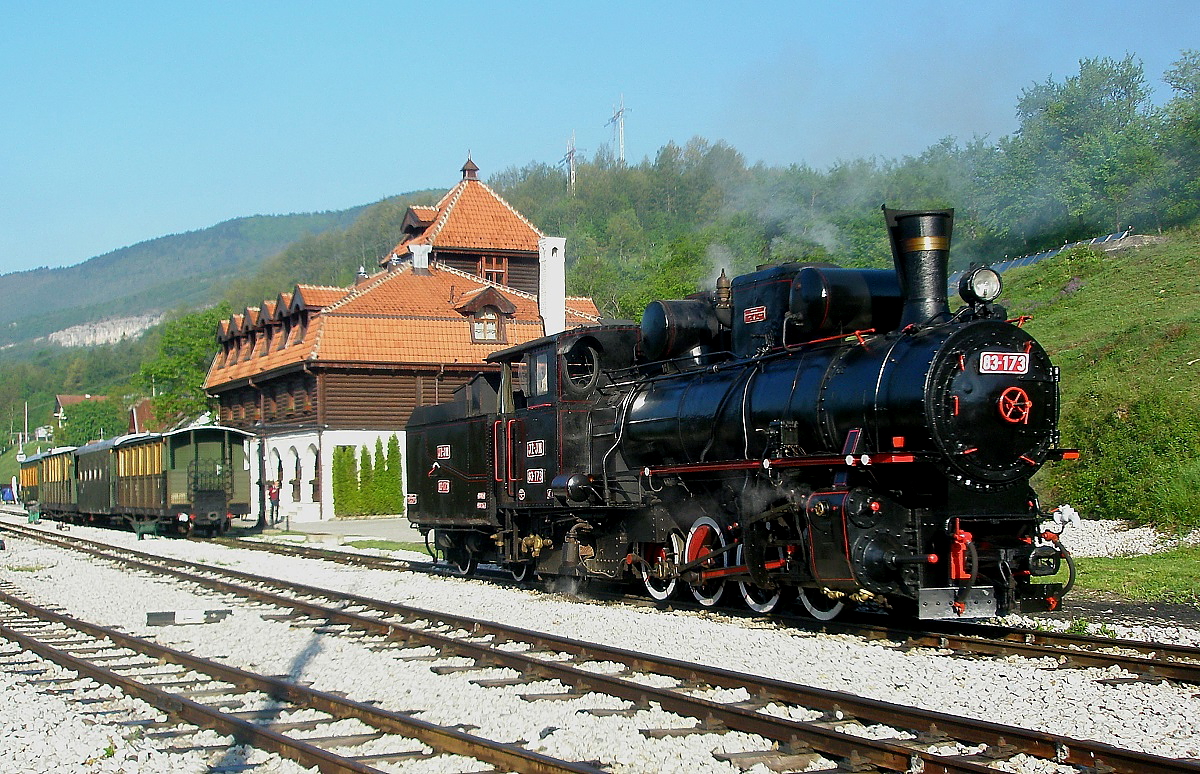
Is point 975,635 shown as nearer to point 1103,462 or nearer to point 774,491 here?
point 774,491

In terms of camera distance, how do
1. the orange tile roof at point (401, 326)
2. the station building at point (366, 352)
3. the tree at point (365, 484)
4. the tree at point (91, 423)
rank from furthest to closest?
the tree at point (91, 423), the orange tile roof at point (401, 326), the station building at point (366, 352), the tree at point (365, 484)

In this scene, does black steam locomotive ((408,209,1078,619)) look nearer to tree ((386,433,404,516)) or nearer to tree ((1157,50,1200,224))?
tree ((386,433,404,516))

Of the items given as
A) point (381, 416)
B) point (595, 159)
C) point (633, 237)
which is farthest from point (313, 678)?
point (595, 159)

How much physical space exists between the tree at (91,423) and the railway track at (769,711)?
109338 mm

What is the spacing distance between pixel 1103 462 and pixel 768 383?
10591mm

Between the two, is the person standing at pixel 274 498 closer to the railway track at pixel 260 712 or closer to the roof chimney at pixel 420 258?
the roof chimney at pixel 420 258

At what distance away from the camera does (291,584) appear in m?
15.7

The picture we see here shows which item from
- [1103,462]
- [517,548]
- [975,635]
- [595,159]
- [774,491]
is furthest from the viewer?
[595,159]

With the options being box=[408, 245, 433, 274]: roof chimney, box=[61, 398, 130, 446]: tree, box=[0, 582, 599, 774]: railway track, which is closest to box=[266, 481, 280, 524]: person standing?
box=[408, 245, 433, 274]: roof chimney

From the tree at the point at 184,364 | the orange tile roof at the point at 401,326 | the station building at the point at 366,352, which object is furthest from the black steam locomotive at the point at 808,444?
the tree at the point at 184,364

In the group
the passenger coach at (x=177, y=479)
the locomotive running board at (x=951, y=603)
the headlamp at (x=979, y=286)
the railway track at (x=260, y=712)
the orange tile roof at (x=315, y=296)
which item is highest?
the orange tile roof at (x=315, y=296)

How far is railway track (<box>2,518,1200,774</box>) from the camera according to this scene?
19.0ft

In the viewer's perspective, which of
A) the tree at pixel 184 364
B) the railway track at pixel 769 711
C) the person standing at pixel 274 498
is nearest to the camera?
the railway track at pixel 769 711

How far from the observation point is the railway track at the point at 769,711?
5805 mm
